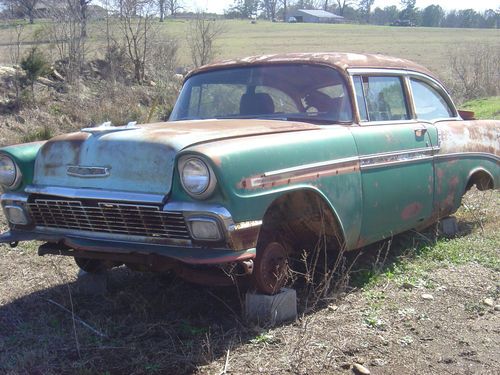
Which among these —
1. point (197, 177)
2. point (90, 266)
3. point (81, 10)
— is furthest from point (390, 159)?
point (81, 10)

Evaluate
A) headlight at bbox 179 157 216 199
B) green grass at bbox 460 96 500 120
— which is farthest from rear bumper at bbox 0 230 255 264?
green grass at bbox 460 96 500 120

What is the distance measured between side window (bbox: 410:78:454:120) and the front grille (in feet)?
8.67

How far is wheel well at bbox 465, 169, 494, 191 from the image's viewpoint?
5.63m

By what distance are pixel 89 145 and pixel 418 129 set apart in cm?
255

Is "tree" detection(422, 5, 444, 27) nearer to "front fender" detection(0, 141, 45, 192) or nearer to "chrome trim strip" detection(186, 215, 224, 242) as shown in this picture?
"front fender" detection(0, 141, 45, 192)

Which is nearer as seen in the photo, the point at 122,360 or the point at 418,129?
the point at 122,360

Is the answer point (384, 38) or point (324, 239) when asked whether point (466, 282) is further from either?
point (384, 38)

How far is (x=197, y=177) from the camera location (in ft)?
11.0

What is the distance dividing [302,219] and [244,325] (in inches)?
29.4

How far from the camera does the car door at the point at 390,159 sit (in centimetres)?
439

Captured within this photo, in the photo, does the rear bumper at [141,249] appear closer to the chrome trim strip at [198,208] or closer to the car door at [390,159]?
the chrome trim strip at [198,208]

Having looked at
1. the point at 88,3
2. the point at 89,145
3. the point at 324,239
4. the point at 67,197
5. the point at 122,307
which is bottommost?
the point at 122,307

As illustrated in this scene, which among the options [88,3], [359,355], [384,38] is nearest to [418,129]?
[359,355]

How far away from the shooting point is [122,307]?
414cm
